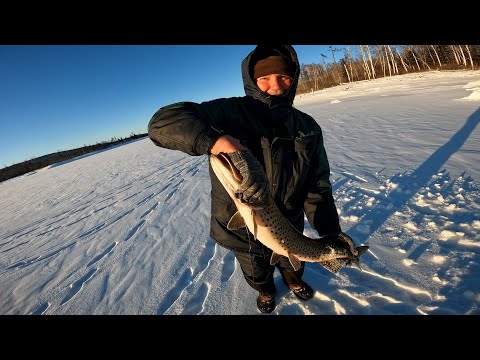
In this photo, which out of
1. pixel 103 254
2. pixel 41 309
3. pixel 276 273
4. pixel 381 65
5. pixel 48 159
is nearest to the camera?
pixel 276 273

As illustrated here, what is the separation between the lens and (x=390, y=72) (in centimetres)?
3766

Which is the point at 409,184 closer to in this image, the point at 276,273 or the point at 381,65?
the point at 276,273

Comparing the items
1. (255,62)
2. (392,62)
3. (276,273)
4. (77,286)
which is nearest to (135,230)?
(77,286)

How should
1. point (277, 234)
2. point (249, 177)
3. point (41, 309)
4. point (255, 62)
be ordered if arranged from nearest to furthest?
1. point (249, 177)
2. point (277, 234)
3. point (255, 62)
4. point (41, 309)

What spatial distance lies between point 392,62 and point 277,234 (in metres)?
47.0

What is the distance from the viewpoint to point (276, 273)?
2.94 meters

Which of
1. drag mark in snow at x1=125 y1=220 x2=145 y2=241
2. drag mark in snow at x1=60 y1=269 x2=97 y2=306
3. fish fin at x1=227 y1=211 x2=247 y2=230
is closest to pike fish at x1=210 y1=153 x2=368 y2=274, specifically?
fish fin at x1=227 y1=211 x2=247 y2=230

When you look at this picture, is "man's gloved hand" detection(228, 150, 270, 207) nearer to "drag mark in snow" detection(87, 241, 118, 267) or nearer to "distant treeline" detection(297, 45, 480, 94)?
"drag mark in snow" detection(87, 241, 118, 267)

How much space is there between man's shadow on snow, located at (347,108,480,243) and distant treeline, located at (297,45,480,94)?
80.8 feet
